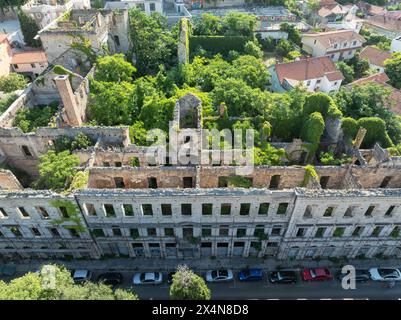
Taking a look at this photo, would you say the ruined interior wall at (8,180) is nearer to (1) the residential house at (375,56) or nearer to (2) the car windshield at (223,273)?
(2) the car windshield at (223,273)

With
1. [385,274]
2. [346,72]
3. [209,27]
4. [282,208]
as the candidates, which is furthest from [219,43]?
[385,274]

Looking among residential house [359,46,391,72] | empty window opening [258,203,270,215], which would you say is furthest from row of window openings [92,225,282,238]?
residential house [359,46,391,72]

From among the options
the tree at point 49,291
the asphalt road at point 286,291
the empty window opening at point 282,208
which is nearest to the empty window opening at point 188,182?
the empty window opening at point 282,208

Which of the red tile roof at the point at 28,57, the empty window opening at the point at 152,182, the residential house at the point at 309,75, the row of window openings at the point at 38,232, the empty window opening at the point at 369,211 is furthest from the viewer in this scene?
the red tile roof at the point at 28,57


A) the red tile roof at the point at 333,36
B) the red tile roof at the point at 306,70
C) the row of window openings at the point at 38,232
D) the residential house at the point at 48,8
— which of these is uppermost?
the residential house at the point at 48,8

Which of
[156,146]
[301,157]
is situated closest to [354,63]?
[301,157]

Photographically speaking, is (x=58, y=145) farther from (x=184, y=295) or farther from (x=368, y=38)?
(x=368, y=38)

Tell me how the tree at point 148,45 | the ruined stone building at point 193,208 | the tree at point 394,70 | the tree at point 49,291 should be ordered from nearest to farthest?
1. the tree at point 49,291
2. the ruined stone building at point 193,208
3. the tree at point 148,45
4. the tree at point 394,70
